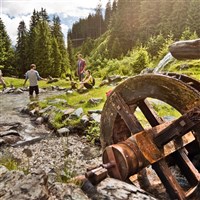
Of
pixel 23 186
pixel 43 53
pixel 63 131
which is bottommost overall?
pixel 63 131

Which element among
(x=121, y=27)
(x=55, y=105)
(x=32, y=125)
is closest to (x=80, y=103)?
(x=55, y=105)

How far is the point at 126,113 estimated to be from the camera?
4.81 metres

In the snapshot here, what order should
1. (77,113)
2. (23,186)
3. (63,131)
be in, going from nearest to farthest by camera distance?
1. (23,186)
2. (63,131)
3. (77,113)

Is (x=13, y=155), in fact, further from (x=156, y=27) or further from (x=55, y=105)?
(x=156, y=27)

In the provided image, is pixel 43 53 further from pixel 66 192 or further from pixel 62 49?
pixel 66 192

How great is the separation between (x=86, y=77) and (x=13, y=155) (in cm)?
1003

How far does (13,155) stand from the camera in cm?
836

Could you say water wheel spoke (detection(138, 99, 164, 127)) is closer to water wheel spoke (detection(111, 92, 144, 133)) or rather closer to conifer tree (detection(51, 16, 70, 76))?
water wheel spoke (detection(111, 92, 144, 133))

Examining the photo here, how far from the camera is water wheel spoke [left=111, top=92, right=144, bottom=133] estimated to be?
15.1 ft

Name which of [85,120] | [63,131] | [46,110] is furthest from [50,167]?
[46,110]

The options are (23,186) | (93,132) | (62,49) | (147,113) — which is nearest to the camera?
(23,186)

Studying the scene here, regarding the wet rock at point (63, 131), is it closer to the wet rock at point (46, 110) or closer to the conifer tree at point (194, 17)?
the wet rock at point (46, 110)

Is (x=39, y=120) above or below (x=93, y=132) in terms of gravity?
below

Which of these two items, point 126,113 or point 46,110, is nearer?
point 126,113
